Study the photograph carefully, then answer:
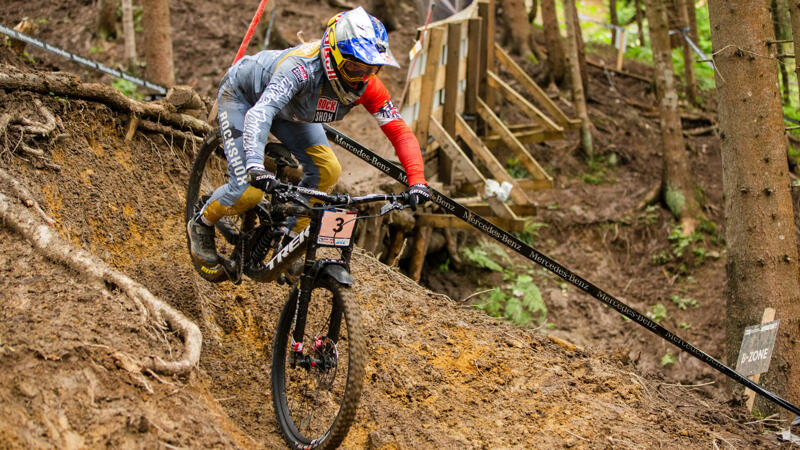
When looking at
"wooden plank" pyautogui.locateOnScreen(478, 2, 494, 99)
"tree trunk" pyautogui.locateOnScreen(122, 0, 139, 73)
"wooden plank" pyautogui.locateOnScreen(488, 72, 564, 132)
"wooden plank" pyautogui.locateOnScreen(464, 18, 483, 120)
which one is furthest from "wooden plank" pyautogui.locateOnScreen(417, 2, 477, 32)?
"tree trunk" pyautogui.locateOnScreen(122, 0, 139, 73)

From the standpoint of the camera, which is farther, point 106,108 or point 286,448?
point 106,108

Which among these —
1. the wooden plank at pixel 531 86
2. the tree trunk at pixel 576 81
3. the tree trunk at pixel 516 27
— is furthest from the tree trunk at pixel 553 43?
the wooden plank at pixel 531 86

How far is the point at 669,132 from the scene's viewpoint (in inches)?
509

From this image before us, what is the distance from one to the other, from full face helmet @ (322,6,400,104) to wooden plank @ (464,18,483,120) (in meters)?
6.34

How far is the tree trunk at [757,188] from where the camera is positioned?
21.4 ft

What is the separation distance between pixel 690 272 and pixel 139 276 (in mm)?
9967

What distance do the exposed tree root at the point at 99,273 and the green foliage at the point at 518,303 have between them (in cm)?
590

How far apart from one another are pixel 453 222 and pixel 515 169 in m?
4.81

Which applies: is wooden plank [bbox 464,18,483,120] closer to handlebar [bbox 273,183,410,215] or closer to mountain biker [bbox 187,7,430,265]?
mountain biker [bbox 187,7,430,265]

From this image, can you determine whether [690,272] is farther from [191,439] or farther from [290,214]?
[191,439]

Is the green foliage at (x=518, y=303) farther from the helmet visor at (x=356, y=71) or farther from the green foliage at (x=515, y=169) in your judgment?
the helmet visor at (x=356, y=71)

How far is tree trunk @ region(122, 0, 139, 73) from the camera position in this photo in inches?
464

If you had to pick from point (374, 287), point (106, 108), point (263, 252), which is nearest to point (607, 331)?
point (374, 287)

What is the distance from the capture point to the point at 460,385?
5.51 m
